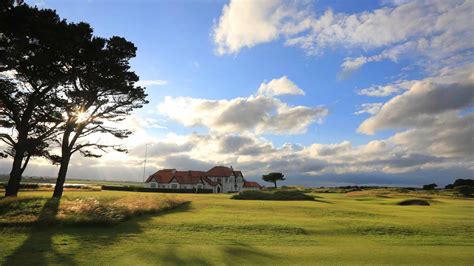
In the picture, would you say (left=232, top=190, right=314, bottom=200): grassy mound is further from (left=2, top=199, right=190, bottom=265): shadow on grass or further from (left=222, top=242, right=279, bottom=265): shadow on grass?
(left=222, top=242, right=279, bottom=265): shadow on grass

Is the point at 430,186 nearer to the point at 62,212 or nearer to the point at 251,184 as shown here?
the point at 251,184

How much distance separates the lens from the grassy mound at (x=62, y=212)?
1880 cm

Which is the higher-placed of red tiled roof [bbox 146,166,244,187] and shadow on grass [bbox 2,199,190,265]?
red tiled roof [bbox 146,166,244,187]

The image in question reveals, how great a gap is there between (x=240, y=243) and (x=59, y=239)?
26.3 ft

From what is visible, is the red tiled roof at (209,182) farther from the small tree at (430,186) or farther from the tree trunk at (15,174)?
the tree trunk at (15,174)

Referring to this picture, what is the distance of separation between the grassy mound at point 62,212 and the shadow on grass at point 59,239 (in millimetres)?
105

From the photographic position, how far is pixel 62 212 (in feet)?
66.7

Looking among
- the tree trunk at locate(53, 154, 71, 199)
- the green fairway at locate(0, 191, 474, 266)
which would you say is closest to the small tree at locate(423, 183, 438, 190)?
the green fairway at locate(0, 191, 474, 266)

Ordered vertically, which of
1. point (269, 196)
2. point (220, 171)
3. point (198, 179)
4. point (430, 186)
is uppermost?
point (220, 171)

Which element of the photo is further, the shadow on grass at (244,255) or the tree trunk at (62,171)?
the tree trunk at (62,171)

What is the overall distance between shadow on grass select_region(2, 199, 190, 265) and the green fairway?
34 millimetres

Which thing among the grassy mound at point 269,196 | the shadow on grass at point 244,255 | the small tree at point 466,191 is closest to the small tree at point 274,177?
the small tree at point 466,191

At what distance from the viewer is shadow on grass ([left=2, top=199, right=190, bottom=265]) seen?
1246 centimetres

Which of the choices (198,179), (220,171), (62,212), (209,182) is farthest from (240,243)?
(220,171)
